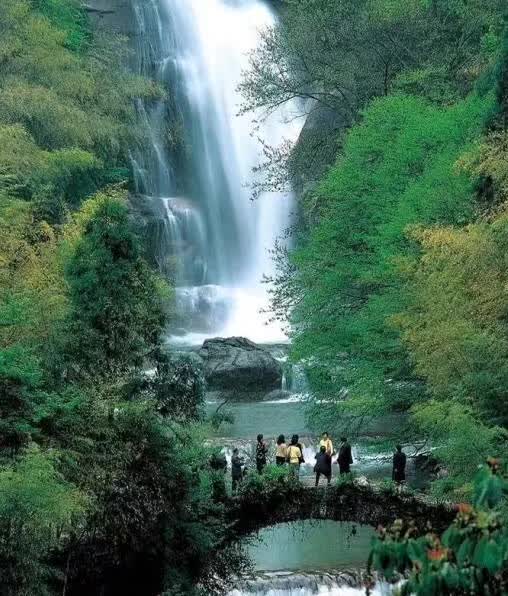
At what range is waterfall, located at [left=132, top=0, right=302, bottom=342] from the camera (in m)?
42.8

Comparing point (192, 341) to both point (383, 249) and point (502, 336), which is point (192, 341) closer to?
point (383, 249)

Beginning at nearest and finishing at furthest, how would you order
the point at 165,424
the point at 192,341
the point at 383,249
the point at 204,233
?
1. the point at 165,424
2. the point at 383,249
3. the point at 192,341
4. the point at 204,233

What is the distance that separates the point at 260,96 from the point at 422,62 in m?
5.34

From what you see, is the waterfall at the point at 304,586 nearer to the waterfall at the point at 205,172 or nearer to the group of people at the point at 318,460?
the group of people at the point at 318,460

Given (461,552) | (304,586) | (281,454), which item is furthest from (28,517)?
(461,552)

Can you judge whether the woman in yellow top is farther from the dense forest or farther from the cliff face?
the cliff face

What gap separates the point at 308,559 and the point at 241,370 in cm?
1334

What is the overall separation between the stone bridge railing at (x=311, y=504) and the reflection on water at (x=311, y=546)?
574mm

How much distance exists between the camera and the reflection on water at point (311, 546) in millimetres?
18125

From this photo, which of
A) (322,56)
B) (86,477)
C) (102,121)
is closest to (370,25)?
(322,56)

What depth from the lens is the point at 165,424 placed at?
15.8m

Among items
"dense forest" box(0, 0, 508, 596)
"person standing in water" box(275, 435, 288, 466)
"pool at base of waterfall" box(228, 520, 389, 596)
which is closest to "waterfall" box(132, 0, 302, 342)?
"dense forest" box(0, 0, 508, 596)

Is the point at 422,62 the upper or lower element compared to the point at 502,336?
upper

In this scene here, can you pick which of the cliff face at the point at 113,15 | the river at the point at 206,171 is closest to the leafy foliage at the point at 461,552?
the river at the point at 206,171
